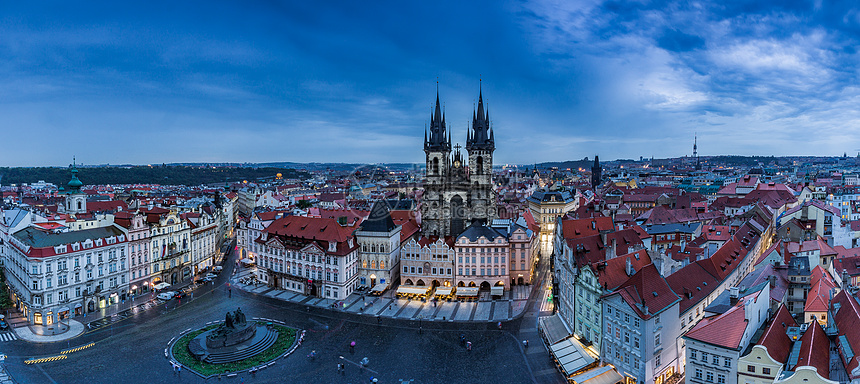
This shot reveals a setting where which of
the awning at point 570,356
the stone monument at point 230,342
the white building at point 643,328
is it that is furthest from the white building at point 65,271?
the white building at point 643,328

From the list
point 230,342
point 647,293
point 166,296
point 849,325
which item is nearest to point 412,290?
point 230,342

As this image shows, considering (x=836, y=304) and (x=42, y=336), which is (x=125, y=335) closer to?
(x=42, y=336)

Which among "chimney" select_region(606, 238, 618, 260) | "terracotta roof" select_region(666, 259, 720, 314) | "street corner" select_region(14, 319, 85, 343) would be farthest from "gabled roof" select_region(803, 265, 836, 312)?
"street corner" select_region(14, 319, 85, 343)

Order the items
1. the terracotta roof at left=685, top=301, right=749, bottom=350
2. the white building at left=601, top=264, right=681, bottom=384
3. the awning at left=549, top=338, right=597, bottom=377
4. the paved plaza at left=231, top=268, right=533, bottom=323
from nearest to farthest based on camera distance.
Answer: the terracotta roof at left=685, top=301, right=749, bottom=350 → the white building at left=601, top=264, right=681, bottom=384 → the awning at left=549, top=338, right=597, bottom=377 → the paved plaza at left=231, top=268, right=533, bottom=323

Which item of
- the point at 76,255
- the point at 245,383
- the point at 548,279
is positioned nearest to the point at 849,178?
the point at 548,279

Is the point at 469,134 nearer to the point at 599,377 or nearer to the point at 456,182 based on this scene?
the point at 456,182

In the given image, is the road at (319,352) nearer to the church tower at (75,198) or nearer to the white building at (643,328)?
the white building at (643,328)

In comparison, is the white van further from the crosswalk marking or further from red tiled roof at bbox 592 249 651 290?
red tiled roof at bbox 592 249 651 290
